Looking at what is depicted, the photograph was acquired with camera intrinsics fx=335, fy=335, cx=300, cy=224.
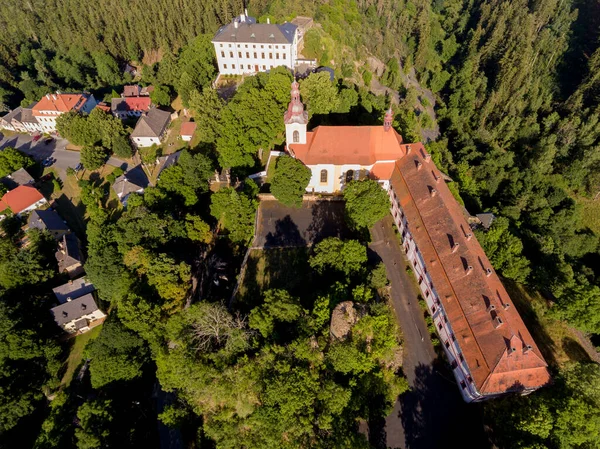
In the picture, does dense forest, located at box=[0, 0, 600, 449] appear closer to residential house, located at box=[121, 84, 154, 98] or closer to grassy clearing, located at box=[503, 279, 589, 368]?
grassy clearing, located at box=[503, 279, 589, 368]

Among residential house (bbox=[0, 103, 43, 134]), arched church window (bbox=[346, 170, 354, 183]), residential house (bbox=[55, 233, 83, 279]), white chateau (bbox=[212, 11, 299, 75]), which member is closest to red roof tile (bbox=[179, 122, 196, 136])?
white chateau (bbox=[212, 11, 299, 75])

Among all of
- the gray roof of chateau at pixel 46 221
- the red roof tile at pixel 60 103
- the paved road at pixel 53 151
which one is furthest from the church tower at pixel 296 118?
the red roof tile at pixel 60 103

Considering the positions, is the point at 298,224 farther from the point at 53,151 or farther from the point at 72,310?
the point at 53,151

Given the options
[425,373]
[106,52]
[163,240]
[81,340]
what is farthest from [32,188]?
[425,373]

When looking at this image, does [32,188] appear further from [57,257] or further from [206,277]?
[206,277]

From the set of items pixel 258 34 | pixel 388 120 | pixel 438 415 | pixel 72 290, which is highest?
pixel 258 34

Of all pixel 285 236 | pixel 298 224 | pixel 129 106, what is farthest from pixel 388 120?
pixel 129 106
